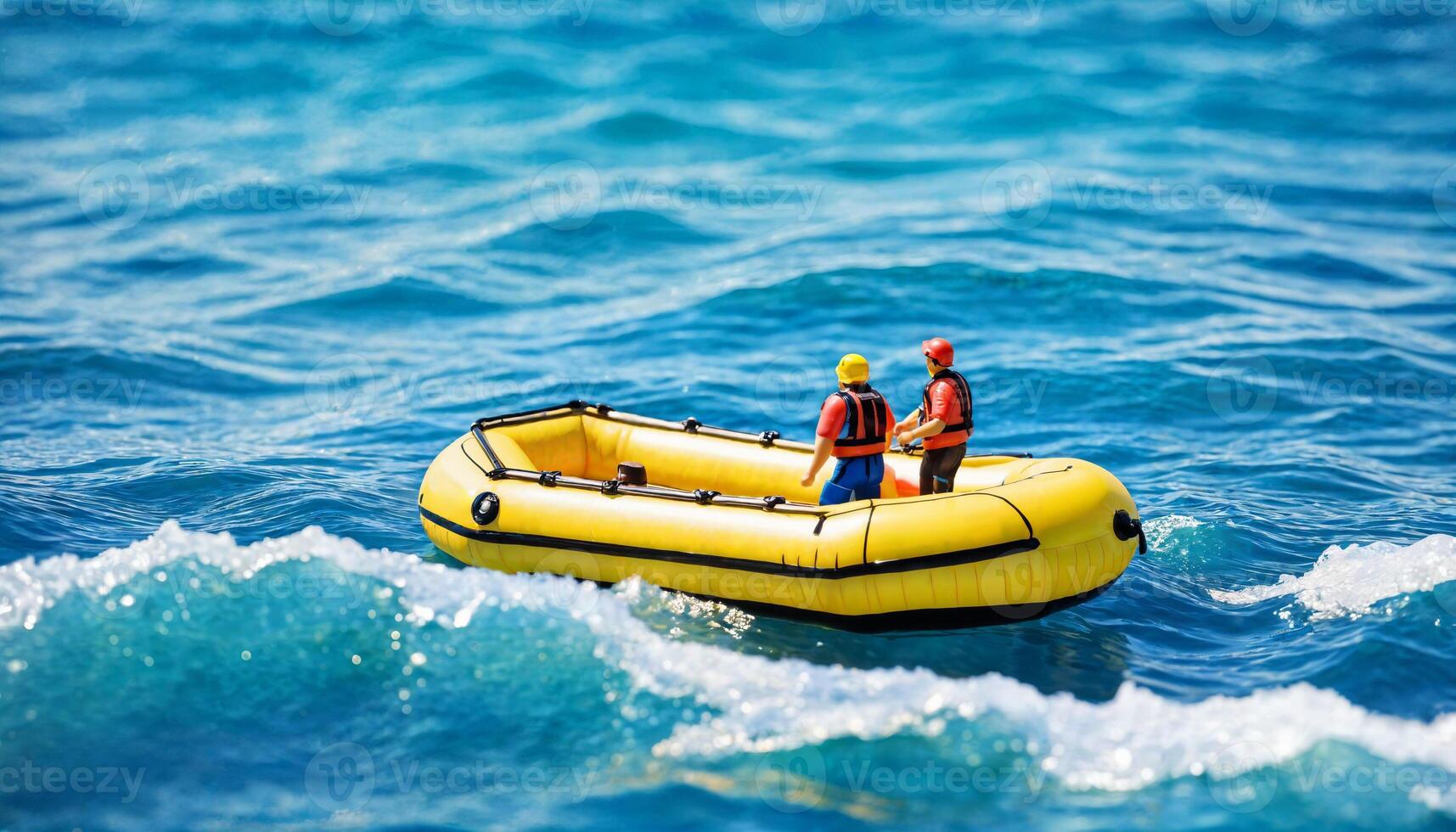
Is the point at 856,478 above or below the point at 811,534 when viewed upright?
above

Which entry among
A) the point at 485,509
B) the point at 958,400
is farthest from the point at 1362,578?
the point at 485,509

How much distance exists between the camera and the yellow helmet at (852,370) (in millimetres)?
7777

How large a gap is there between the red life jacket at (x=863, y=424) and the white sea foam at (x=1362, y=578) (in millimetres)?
2651

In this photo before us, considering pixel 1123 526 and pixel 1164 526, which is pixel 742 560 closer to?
pixel 1123 526

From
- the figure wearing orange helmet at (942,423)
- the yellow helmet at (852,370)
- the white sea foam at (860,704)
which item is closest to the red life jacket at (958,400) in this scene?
the figure wearing orange helmet at (942,423)

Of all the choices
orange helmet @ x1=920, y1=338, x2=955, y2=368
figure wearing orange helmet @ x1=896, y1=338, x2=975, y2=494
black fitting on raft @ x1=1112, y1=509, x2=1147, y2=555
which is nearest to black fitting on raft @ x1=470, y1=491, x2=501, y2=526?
figure wearing orange helmet @ x1=896, y1=338, x2=975, y2=494

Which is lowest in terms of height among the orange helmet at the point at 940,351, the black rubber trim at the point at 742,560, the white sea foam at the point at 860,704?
the white sea foam at the point at 860,704

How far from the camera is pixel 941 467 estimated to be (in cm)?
796

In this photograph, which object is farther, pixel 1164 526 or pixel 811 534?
pixel 1164 526

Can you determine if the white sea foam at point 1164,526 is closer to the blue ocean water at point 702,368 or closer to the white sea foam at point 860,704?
the blue ocean water at point 702,368

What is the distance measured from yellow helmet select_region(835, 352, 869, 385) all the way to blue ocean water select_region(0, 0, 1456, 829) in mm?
1591

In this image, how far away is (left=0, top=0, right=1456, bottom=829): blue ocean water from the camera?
20.7 ft

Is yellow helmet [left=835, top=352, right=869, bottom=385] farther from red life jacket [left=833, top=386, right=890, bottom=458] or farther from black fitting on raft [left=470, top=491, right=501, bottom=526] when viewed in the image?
black fitting on raft [left=470, top=491, right=501, bottom=526]

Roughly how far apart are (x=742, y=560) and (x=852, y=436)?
1.06 metres
